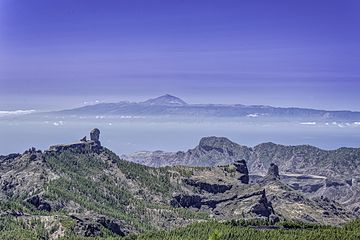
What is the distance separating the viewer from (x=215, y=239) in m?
152
